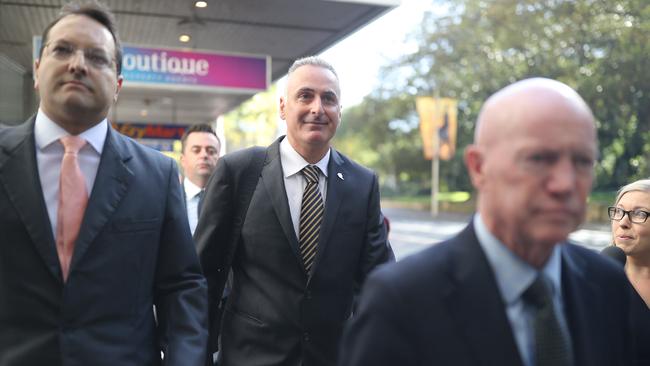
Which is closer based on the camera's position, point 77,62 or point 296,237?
point 77,62

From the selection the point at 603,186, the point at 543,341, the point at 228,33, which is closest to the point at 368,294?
the point at 543,341

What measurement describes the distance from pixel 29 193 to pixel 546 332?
1.61m

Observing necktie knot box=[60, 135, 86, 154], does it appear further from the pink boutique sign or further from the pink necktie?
the pink boutique sign

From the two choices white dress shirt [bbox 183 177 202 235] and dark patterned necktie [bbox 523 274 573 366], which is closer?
dark patterned necktie [bbox 523 274 573 366]

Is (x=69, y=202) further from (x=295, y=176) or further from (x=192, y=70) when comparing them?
(x=192, y=70)

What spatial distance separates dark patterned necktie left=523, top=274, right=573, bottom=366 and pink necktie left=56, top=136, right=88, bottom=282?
1449 mm

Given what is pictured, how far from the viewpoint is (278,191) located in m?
3.25

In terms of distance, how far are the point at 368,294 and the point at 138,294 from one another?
44.8 inches

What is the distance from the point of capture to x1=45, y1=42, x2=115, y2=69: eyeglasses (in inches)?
89.2

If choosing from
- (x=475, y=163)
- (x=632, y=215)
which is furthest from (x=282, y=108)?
(x=475, y=163)

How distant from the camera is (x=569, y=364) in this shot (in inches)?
60.6

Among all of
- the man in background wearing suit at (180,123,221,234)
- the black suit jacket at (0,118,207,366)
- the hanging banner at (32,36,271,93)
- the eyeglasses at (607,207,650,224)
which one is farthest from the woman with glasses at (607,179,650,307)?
the hanging banner at (32,36,271,93)

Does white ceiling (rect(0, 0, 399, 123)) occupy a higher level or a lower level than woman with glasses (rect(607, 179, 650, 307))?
higher

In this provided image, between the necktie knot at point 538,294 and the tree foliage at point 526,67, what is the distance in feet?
41.3
